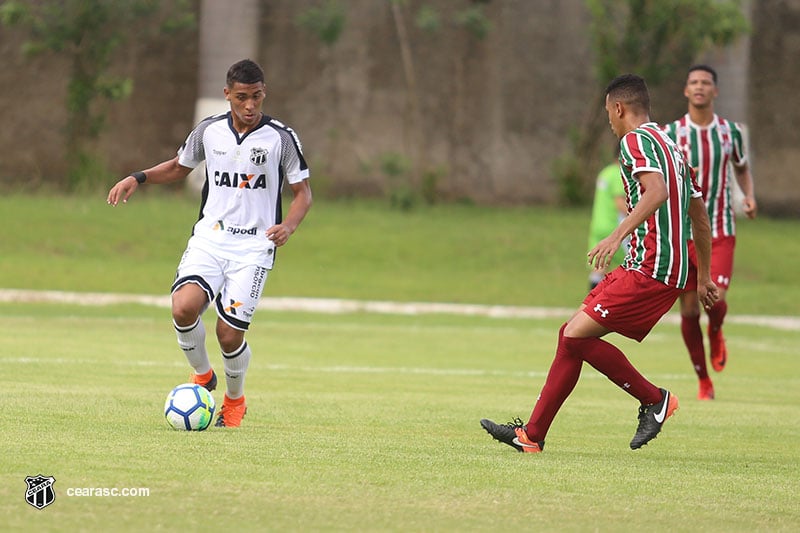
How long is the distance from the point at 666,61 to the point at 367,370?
20.3 m

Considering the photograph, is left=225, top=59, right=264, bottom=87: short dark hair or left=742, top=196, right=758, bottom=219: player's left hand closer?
left=225, top=59, right=264, bottom=87: short dark hair

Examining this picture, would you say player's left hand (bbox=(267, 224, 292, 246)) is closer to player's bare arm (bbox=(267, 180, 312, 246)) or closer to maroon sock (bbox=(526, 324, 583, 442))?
player's bare arm (bbox=(267, 180, 312, 246))

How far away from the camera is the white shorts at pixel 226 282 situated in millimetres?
9141

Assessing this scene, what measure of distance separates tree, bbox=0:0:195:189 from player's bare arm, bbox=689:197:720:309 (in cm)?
2303

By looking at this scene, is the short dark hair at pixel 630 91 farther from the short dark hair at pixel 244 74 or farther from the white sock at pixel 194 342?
the white sock at pixel 194 342

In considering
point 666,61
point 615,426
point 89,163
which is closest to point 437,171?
point 666,61

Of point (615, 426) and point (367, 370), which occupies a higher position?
point (615, 426)

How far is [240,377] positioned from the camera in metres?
9.34

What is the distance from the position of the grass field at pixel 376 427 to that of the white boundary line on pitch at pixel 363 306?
33.1 inches

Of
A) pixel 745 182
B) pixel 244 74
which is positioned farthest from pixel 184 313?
pixel 745 182

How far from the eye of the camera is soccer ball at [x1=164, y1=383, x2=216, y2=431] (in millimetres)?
8609

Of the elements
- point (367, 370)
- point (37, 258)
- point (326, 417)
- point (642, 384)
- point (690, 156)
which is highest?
point (690, 156)

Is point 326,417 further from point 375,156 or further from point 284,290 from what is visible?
point 375,156

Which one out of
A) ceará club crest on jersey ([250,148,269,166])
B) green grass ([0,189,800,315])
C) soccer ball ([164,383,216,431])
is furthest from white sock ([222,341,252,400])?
green grass ([0,189,800,315])
